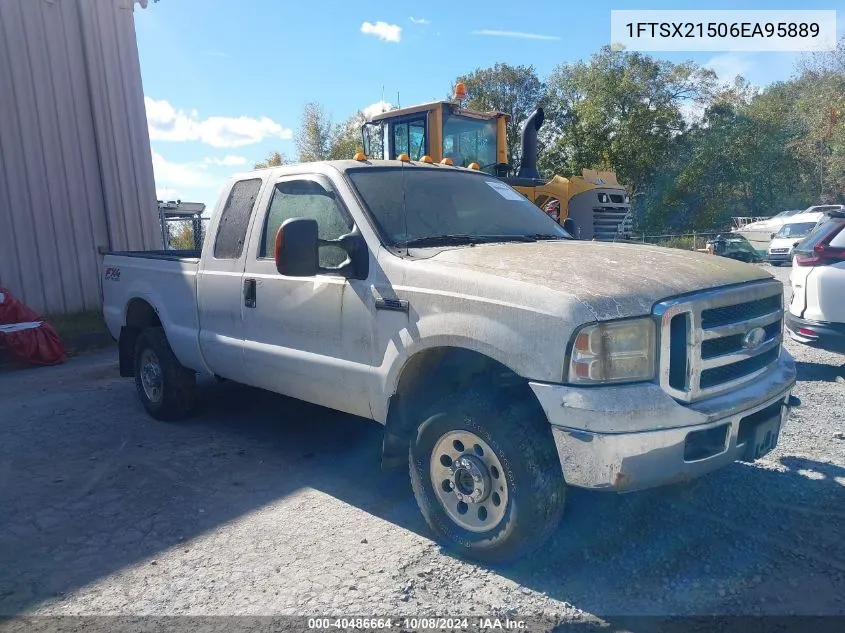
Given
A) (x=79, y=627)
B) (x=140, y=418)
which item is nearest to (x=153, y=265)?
(x=140, y=418)

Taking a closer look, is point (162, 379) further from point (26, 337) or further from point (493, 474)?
point (26, 337)

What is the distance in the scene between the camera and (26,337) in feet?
27.6

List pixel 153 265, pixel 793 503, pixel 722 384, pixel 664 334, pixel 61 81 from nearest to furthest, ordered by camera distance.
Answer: pixel 664 334, pixel 722 384, pixel 793 503, pixel 153 265, pixel 61 81

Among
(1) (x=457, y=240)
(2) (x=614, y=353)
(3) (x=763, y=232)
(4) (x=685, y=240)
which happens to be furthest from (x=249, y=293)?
(3) (x=763, y=232)

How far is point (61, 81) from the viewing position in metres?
10.7

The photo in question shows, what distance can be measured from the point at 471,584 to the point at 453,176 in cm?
263

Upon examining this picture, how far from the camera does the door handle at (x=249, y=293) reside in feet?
14.0

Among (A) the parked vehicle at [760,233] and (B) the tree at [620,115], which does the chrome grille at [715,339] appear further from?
(B) the tree at [620,115]

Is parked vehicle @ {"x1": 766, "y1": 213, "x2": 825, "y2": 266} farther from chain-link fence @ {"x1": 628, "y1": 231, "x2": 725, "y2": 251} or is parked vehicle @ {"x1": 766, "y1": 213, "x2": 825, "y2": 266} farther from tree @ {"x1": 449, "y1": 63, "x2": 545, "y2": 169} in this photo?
tree @ {"x1": 449, "y1": 63, "x2": 545, "y2": 169}

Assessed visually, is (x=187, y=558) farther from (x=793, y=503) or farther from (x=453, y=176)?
(x=793, y=503)

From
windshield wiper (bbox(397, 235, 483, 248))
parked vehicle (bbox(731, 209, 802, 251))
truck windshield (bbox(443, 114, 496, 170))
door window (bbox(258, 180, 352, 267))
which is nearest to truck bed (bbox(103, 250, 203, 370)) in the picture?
door window (bbox(258, 180, 352, 267))

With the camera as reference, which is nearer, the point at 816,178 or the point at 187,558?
the point at 187,558

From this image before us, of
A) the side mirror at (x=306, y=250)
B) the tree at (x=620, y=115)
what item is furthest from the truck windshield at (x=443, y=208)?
the tree at (x=620, y=115)

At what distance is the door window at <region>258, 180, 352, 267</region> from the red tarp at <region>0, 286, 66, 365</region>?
585 cm
